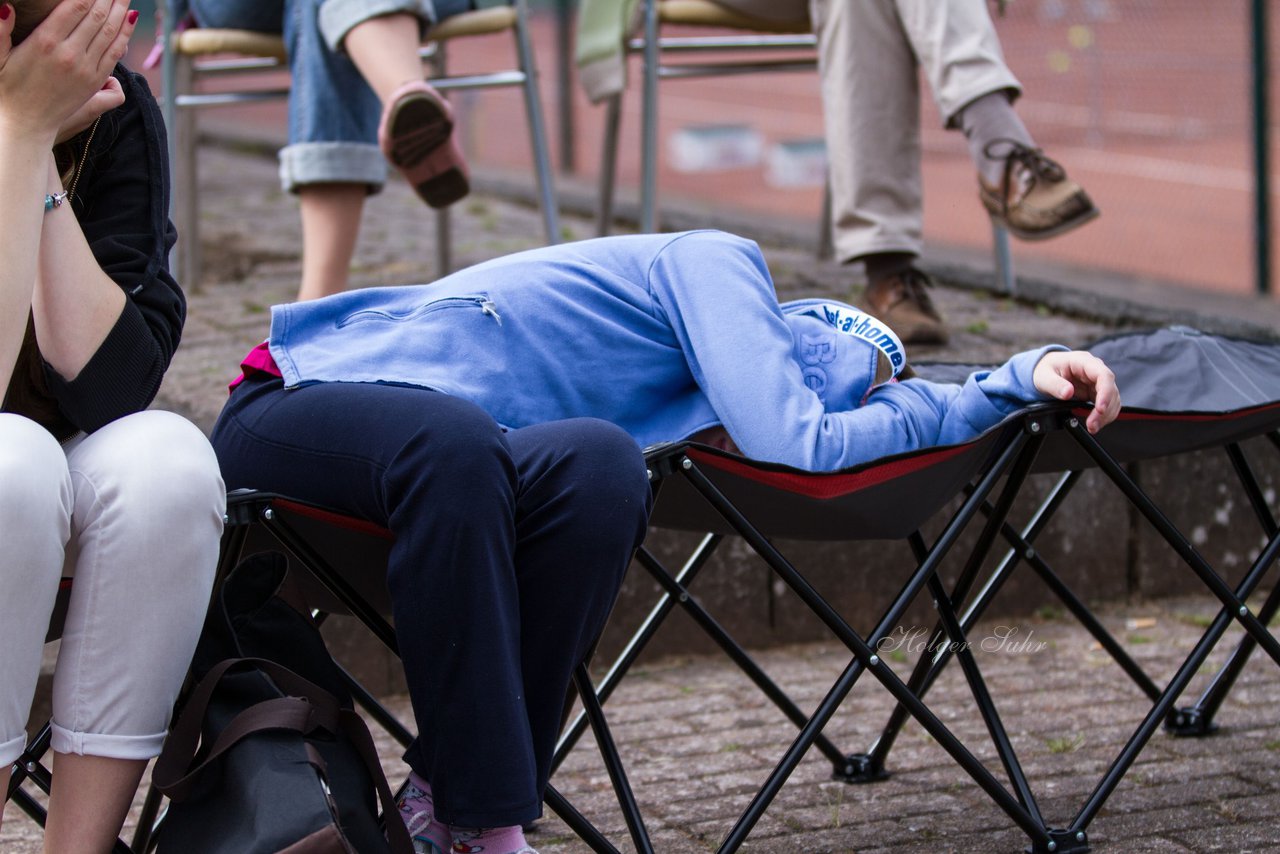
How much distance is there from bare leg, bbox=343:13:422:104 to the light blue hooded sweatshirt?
1.21 m

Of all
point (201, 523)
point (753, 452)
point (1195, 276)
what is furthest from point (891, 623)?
point (1195, 276)

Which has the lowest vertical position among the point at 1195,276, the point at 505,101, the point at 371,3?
the point at 1195,276

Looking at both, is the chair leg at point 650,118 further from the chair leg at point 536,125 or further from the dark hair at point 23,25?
the dark hair at point 23,25

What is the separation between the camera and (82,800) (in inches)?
73.5

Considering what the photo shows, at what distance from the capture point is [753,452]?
7.35 feet

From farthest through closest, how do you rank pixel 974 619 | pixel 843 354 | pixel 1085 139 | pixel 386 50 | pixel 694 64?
pixel 1085 139, pixel 694 64, pixel 386 50, pixel 974 619, pixel 843 354

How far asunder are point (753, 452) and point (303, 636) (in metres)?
0.63

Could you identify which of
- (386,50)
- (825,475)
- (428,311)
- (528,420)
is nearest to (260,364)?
(428,311)

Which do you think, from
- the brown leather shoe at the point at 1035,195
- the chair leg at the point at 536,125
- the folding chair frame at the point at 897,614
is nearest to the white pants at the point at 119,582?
the folding chair frame at the point at 897,614

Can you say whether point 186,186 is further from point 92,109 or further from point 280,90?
point 92,109

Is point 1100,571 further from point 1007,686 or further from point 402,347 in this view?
point 402,347

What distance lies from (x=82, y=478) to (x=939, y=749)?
1.68 meters

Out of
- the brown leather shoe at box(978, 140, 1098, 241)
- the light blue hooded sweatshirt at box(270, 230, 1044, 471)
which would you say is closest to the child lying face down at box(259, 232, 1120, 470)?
the light blue hooded sweatshirt at box(270, 230, 1044, 471)

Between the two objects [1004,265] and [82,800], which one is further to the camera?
[1004,265]
